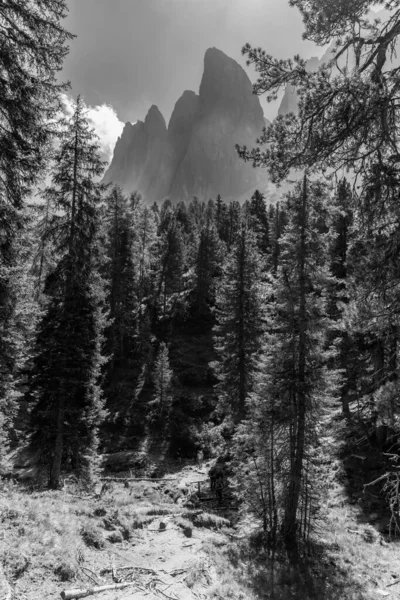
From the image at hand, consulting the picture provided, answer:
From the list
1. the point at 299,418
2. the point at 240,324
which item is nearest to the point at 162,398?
the point at 240,324

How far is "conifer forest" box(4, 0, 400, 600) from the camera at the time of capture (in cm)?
650

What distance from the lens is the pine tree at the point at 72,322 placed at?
53.3 feet

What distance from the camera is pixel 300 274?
49.4 ft

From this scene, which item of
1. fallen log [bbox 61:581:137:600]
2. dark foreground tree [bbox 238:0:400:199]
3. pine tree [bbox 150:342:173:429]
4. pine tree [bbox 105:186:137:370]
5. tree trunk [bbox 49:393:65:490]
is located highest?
pine tree [bbox 105:186:137:370]

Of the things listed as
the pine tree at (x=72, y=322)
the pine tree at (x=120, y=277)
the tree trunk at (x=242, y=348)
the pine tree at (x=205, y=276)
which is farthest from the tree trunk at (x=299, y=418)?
the pine tree at (x=205, y=276)

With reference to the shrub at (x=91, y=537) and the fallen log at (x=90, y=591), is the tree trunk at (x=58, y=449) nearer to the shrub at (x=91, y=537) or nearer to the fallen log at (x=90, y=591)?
the shrub at (x=91, y=537)

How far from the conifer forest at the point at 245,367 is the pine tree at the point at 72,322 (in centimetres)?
9

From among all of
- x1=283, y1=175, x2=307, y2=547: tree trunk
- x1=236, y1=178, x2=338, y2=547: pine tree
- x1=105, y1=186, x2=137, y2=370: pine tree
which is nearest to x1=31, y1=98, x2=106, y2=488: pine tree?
x1=236, y1=178, x2=338, y2=547: pine tree

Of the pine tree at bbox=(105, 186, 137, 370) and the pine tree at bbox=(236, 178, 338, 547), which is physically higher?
the pine tree at bbox=(105, 186, 137, 370)

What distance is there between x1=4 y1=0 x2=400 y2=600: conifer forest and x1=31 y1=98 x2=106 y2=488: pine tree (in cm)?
9

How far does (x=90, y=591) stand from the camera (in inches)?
271

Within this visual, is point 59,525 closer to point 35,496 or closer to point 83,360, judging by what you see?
point 35,496

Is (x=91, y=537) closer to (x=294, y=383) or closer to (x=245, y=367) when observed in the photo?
(x=294, y=383)

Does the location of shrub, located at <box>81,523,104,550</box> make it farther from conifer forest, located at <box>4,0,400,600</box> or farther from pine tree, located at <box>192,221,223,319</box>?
pine tree, located at <box>192,221,223,319</box>
